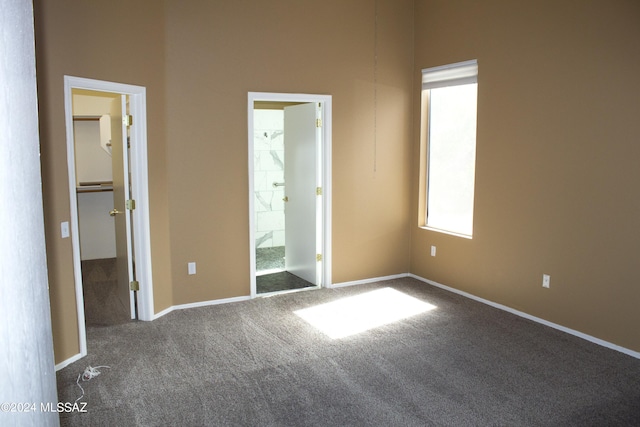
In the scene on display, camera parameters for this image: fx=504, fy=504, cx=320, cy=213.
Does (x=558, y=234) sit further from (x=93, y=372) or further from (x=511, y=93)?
(x=93, y=372)

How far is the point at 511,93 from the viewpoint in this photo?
4.74 metres

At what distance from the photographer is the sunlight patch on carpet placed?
456cm

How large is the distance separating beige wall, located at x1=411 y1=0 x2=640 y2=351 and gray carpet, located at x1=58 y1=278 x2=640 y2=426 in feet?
1.30

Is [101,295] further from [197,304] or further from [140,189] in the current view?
[140,189]

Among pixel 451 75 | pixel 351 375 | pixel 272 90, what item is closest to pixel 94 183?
pixel 272 90

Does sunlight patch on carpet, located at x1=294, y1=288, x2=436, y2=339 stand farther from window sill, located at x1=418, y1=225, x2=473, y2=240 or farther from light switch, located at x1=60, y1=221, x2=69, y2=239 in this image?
light switch, located at x1=60, y1=221, x2=69, y2=239

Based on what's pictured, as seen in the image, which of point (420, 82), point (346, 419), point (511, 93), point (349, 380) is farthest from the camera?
point (420, 82)

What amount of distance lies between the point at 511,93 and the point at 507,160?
2.06ft

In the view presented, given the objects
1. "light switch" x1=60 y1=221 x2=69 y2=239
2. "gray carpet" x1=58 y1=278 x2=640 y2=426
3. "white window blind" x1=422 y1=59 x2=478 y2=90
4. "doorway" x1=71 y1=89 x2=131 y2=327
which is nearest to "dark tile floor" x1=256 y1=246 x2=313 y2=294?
"gray carpet" x1=58 y1=278 x2=640 y2=426

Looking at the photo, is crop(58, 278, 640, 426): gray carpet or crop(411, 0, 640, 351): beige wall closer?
crop(58, 278, 640, 426): gray carpet

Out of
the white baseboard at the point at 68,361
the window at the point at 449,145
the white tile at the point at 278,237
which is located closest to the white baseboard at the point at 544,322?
the window at the point at 449,145

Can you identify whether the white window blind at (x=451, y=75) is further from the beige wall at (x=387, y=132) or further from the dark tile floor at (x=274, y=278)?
the dark tile floor at (x=274, y=278)

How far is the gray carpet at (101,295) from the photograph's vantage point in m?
4.77

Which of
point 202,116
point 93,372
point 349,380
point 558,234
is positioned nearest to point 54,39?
point 202,116
